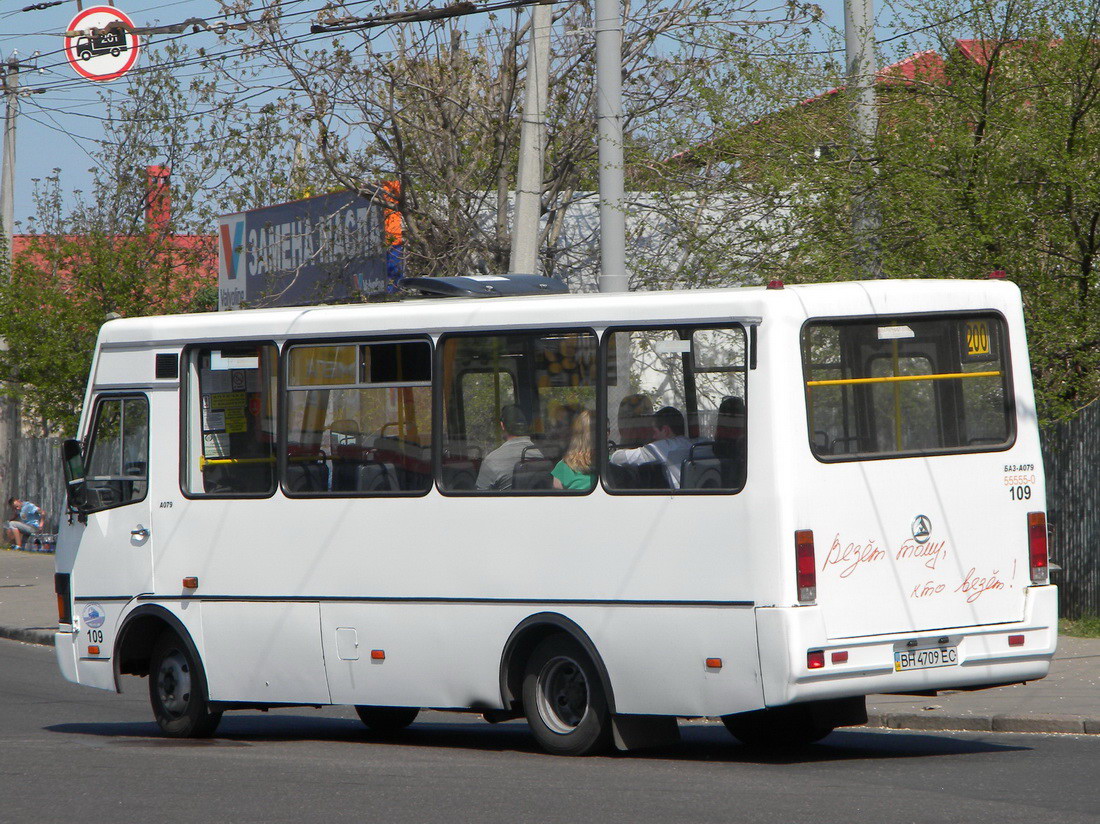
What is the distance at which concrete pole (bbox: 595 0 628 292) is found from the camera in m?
14.3

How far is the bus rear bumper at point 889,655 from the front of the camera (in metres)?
8.85

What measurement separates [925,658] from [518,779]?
2.33 m

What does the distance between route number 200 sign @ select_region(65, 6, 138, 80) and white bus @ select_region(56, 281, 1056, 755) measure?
11268mm

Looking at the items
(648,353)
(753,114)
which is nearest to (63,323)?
(753,114)

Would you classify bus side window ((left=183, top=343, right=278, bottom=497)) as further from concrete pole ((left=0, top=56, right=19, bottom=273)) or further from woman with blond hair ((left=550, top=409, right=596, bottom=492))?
concrete pole ((left=0, top=56, right=19, bottom=273))

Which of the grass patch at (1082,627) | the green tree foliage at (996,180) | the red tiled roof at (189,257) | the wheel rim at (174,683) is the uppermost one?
the red tiled roof at (189,257)

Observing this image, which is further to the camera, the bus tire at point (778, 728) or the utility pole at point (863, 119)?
the utility pole at point (863, 119)

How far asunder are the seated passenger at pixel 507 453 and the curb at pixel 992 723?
11.6 ft

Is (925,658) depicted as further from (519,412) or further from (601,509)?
(519,412)

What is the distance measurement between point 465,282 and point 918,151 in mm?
5528

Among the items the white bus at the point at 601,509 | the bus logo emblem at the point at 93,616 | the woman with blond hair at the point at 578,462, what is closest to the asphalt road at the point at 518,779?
the white bus at the point at 601,509

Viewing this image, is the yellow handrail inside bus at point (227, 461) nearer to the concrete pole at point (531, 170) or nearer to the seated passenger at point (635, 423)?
the seated passenger at point (635, 423)

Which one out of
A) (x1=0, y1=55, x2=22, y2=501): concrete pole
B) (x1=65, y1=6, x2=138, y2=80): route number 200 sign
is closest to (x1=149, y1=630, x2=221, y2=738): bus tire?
(x1=65, y1=6, x2=138, y2=80): route number 200 sign

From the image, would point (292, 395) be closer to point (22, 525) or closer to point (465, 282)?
point (465, 282)
